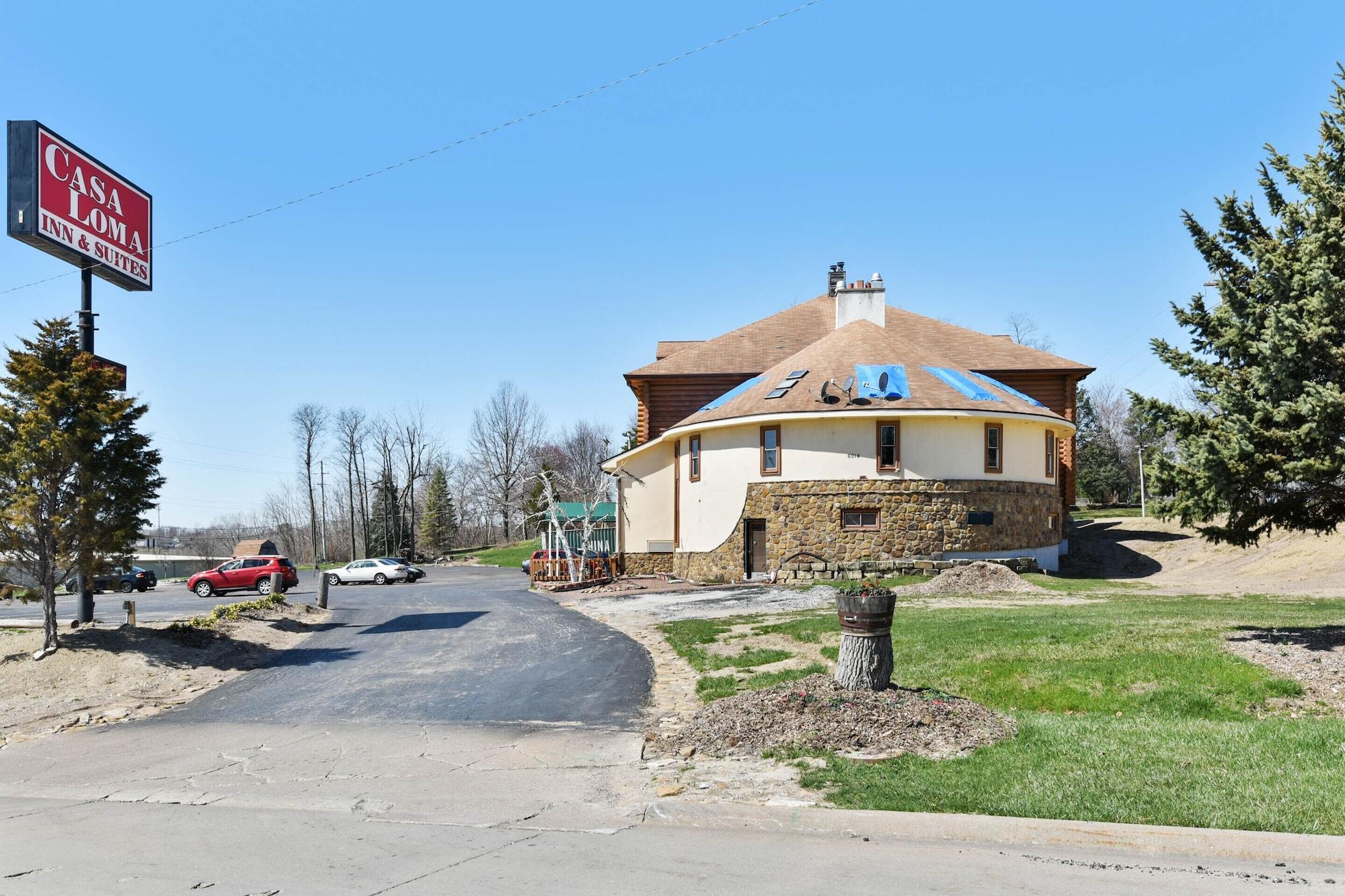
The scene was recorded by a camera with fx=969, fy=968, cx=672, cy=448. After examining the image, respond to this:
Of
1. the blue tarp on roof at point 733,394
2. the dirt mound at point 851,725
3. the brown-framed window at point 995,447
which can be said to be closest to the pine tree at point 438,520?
the blue tarp on roof at point 733,394

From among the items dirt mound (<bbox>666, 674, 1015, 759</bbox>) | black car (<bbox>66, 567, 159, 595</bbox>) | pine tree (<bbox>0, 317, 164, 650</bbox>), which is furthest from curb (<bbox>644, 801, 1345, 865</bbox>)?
black car (<bbox>66, 567, 159, 595</bbox>)

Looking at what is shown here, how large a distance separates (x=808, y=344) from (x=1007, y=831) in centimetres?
3499

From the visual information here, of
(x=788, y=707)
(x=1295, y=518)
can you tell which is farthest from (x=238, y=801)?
(x=1295, y=518)

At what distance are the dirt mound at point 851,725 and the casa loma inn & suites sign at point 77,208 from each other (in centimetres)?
1490

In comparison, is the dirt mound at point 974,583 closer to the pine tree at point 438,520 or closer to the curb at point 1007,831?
the curb at point 1007,831

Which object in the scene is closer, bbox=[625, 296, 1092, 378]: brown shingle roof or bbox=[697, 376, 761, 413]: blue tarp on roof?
bbox=[697, 376, 761, 413]: blue tarp on roof

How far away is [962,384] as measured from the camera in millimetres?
31609

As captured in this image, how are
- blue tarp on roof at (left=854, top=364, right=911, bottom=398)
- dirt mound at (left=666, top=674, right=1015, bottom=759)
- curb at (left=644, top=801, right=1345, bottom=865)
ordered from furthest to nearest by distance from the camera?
blue tarp on roof at (left=854, top=364, right=911, bottom=398) → dirt mound at (left=666, top=674, right=1015, bottom=759) → curb at (left=644, top=801, right=1345, bottom=865)

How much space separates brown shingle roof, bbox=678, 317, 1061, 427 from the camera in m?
29.9

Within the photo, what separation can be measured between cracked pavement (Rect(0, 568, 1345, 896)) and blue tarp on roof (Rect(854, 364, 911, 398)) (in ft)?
62.4

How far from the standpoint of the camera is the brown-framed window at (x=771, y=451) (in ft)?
101

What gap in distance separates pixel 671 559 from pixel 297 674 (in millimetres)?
22939

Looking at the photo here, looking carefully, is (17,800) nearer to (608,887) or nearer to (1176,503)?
(608,887)

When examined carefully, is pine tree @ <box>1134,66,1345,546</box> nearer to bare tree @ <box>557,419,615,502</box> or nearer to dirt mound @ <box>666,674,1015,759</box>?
dirt mound @ <box>666,674,1015,759</box>
